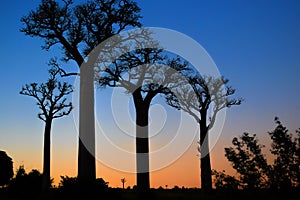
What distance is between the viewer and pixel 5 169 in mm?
28531

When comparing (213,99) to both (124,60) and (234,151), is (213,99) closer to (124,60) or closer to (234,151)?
(124,60)

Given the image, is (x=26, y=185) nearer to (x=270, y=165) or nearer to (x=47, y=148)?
(x=47, y=148)

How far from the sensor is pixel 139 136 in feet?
74.9

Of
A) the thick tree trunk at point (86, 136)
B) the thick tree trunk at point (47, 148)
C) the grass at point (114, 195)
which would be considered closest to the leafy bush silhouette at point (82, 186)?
the grass at point (114, 195)

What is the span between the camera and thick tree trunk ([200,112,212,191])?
27.0m

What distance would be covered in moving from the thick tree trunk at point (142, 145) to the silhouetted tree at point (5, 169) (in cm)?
1076

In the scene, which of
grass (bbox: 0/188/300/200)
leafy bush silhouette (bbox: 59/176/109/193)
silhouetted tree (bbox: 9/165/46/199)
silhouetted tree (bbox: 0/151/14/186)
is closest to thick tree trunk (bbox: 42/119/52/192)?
silhouetted tree (bbox: 0/151/14/186)

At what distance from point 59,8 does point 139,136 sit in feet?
26.3

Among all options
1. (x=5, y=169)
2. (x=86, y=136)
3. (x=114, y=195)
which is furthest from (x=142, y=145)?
(x=5, y=169)

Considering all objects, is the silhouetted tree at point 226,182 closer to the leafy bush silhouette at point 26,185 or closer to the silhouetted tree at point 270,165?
the silhouetted tree at point 270,165

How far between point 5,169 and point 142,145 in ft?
36.9

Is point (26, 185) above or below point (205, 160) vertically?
below

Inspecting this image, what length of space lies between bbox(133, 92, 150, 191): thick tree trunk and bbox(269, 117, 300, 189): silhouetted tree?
46.1 ft

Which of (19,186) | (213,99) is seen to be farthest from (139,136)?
(213,99)
